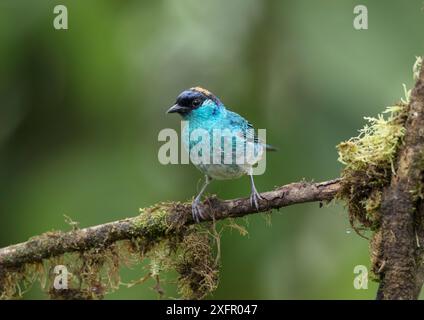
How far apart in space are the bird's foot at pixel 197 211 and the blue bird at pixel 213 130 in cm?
61

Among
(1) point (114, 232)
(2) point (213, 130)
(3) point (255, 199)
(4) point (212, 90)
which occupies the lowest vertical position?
(1) point (114, 232)

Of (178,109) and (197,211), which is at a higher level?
(178,109)

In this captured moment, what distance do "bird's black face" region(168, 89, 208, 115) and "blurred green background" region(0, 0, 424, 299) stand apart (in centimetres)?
20

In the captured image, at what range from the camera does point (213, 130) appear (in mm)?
4535

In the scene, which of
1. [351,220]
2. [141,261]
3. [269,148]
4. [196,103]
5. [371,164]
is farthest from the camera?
[196,103]

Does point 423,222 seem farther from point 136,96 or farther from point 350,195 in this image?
point 136,96

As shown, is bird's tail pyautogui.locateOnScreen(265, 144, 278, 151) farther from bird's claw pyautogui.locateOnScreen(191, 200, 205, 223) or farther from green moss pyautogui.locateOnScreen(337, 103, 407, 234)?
green moss pyautogui.locateOnScreen(337, 103, 407, 234)

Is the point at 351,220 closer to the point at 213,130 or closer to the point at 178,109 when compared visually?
the point at 213,130

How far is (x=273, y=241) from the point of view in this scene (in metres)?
4.19

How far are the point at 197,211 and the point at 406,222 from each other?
1.27 meters

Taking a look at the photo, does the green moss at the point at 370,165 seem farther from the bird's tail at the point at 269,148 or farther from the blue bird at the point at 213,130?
the blue bird at the point at 213,130

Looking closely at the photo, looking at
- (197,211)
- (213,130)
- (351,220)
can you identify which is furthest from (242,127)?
(351,220)

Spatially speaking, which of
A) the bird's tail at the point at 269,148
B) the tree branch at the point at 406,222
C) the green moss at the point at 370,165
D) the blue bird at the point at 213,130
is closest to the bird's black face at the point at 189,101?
the blue bird at the point at 213,130

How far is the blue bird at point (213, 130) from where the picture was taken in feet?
14.2
